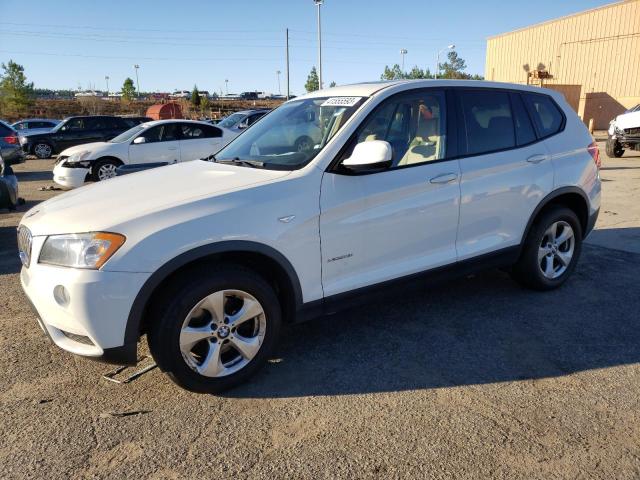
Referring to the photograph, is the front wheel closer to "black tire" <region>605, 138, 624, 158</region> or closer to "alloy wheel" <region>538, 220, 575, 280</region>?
"alloy wheel" <region>538, 220, 575, 280</region>

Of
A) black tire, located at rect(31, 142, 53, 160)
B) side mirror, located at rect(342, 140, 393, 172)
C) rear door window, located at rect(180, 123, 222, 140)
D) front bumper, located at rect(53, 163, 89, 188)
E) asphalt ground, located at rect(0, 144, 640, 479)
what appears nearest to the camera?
asphalt ground, located at rect(0, 144, 640, 479)

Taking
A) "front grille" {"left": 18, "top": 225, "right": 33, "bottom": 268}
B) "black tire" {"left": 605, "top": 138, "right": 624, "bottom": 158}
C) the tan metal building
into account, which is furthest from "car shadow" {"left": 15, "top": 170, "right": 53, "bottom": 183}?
the tan metal building

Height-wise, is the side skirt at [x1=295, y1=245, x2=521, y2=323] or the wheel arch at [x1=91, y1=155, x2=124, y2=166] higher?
the wheel arch at [x1=91, y1=155, x2=124, y2=166]

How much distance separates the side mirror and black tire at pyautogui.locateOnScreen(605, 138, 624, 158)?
15615mm

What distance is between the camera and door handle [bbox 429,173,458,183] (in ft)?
11.7

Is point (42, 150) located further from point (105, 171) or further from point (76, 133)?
point (105, 171)

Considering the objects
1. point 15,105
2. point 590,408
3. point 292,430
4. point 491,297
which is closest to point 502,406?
point 590,408

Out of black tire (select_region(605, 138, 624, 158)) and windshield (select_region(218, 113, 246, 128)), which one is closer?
windshield (select_region(218, 113, 246, 128))

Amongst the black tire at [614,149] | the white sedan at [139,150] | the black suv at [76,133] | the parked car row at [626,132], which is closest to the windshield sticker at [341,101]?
the white sedan at [139,150]

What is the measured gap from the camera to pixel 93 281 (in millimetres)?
2531

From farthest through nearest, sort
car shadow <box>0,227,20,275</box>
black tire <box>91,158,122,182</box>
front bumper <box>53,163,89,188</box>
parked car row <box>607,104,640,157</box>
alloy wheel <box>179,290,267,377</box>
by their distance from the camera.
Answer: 1. parked car row <box>607,104,640,157</box>
2. black tire <box>91,158,122,182</box>
3. front bumper <box>53,163,89,188</box>
4. car shadow <box>0,227,20,275</box>
5. alloy wheel <box>179,290,267,377</box>

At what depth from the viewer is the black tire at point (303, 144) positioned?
3.37 metres

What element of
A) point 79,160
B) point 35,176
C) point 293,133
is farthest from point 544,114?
point 35,176

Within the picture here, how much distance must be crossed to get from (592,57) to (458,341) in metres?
37.1
